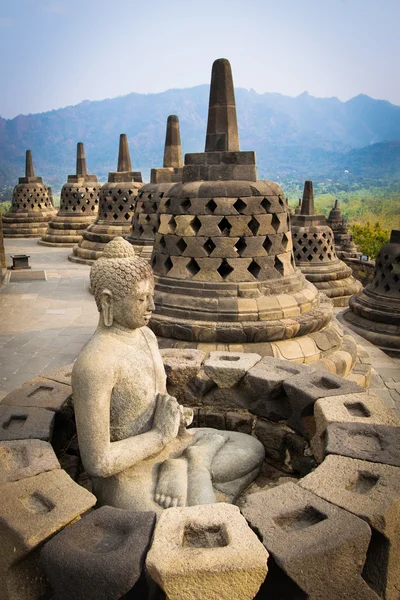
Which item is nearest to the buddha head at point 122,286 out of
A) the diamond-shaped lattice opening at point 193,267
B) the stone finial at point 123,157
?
the diamond-shaped lattice opening at point 193,267

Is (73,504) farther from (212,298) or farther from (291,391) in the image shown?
(212,298)

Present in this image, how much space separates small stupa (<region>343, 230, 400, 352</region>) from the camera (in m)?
9.12

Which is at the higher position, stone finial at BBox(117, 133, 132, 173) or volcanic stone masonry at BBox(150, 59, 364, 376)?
stone finial at BBox(117, 133, 132, 173)

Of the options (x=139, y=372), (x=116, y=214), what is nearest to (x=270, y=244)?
(x=139, y=372)

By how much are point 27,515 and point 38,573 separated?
229mm

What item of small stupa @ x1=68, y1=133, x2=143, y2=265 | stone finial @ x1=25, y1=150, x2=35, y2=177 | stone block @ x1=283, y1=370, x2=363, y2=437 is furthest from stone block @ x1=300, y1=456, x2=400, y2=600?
stone finial @ x1=25, y1=150, x2=35, y2=177

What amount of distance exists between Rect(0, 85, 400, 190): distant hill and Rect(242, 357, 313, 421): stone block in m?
76.5

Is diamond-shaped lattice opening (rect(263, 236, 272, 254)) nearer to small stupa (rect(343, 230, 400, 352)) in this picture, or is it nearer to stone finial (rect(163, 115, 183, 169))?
small stupa (rect(343, 230, 400, 352))

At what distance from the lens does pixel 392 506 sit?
6.26ft

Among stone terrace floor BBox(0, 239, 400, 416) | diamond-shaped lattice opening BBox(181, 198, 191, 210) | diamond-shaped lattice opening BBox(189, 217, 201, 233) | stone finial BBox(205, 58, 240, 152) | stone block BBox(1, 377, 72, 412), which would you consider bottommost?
stone terrace floor BBox(0, 239, 400, 416)

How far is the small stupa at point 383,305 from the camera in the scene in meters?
9.12

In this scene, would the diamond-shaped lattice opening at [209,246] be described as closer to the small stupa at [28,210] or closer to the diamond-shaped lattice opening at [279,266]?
the diamond-shaped lattice opening at [279,266]

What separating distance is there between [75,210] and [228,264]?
44.8ft

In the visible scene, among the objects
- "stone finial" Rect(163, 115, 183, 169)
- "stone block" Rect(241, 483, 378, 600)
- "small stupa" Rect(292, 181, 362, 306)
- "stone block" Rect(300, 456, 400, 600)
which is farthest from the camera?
"small stupa" Rect(292, 181, 362, 306)
